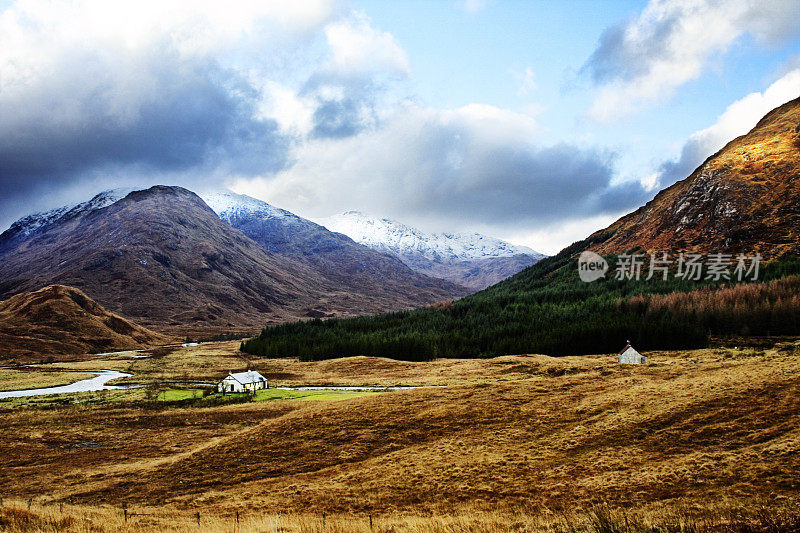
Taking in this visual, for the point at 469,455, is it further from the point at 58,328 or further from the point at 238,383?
the point at 58,328

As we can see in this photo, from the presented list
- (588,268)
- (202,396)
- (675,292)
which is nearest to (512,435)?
(202,396)

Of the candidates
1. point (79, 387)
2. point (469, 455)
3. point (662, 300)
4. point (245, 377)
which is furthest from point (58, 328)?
point (662, 300)

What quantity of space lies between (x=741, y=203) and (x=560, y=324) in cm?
7772

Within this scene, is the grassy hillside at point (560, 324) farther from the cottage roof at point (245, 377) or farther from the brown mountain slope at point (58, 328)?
the brown mountain slope at point (58, 328)

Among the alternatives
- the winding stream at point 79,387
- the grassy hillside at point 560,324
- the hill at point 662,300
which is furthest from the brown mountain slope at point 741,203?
the winding stream at point 79,387

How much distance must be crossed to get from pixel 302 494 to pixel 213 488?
6511 millimetres

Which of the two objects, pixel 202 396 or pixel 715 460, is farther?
pixel 202 396

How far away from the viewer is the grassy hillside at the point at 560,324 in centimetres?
9306

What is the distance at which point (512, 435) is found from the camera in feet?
99.6

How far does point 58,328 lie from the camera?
14850 cm

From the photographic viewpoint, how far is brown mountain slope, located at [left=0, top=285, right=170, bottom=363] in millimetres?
132750

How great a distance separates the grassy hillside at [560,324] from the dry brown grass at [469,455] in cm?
5615

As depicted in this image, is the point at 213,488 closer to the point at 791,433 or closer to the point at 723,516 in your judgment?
the point at 723,516

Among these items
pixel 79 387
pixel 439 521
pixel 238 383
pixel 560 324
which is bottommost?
pixel 79 387
